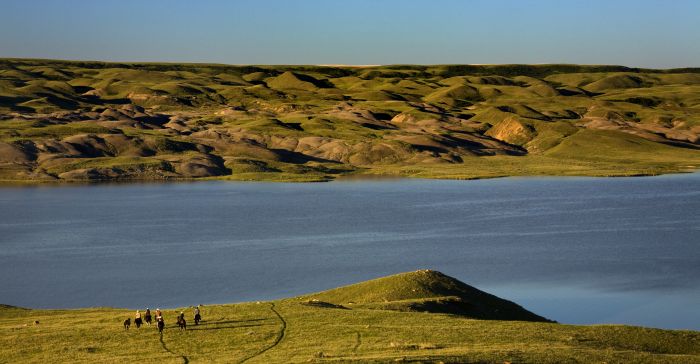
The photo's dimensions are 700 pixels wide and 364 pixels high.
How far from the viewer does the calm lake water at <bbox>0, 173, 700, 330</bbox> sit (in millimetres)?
91375

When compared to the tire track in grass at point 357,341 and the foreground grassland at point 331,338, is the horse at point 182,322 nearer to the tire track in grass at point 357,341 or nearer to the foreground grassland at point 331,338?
the foreground grassland at point 331,338

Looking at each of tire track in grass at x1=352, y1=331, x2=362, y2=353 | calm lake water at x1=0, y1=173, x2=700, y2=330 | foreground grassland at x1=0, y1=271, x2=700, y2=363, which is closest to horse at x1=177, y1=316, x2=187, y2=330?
foreground grassland at x1=0, y1=271, x2=700, y2=363

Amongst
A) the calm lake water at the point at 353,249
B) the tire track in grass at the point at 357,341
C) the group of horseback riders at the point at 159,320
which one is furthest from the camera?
the calm lake water at the point at 353,249

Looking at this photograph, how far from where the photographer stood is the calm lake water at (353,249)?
300 ft

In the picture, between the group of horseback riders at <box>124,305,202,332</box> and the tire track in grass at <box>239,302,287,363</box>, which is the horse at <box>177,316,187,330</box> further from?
the tire track in grass at <box>239,302,287,363</box>

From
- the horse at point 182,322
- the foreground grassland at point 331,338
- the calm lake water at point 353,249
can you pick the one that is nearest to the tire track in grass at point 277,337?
the foreground grassland at point 331,338

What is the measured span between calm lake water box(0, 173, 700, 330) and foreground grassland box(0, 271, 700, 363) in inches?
729

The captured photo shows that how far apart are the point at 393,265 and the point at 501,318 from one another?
39.3 meters

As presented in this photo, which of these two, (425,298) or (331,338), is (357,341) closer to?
(331,338)

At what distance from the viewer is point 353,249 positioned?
124125mm

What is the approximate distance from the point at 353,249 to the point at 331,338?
228 ft

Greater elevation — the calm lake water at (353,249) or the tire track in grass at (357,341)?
the calm lake water at (353,249)

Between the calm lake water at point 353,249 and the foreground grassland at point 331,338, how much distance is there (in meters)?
18.5

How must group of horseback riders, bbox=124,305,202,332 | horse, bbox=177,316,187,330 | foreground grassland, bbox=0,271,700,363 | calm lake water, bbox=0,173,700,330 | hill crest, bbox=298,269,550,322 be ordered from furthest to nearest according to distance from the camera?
calm lake water, bbox=0,173,700,330 → hill crest, bbox=298,269,550,322 → horse, bbox=177,316,187,330 → group of horseback riders, bbox=124,305,202,332 → foreground grassland, bbox=0,271,700,363
